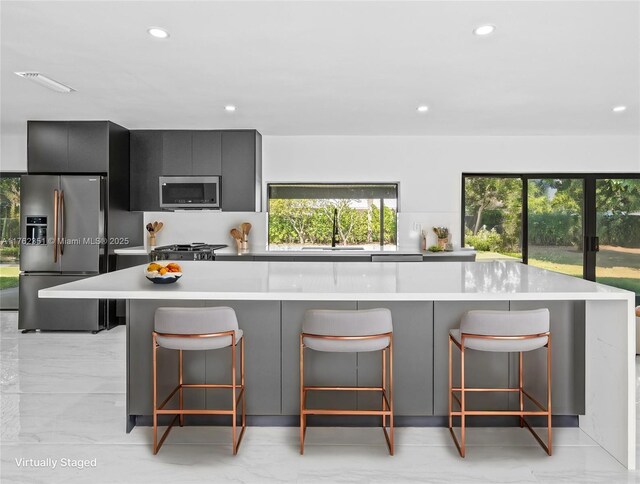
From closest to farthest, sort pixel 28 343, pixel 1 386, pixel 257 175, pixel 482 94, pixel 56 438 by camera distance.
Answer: pixel 56 438 → pixel 1 386 → pixel 482 94 → pixel 28 343 → pixel 257 175

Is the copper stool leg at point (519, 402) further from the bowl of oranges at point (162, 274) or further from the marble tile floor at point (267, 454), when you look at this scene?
the bowl of oranges at point (162, 274)

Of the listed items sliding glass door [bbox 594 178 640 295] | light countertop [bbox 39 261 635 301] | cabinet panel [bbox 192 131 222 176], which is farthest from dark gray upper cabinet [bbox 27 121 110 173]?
sliding glass door [bbox 594 178 640 295]

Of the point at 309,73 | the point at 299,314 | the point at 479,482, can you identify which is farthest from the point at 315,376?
the point at 309,73

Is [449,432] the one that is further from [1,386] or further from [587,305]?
[1,386]

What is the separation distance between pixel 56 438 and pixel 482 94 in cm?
414

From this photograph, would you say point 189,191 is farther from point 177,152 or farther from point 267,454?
point 267,454

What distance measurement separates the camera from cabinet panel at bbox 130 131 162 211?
17.9 ft

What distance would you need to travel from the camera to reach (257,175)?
18.4 ft

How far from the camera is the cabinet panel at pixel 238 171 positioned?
541 centimetres

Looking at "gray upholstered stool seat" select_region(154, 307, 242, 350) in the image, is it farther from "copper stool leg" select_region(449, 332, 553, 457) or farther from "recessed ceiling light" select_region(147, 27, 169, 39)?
"recessed ceiling light" select_region(147, 27, 169, 39)

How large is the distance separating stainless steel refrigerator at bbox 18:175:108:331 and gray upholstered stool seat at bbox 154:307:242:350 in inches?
124

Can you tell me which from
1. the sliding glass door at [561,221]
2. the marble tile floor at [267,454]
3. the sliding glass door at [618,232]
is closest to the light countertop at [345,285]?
the marble tile floor at [267,454]

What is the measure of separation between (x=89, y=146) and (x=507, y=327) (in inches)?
190

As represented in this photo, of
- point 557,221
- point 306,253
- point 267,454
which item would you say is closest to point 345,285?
point 267,454
